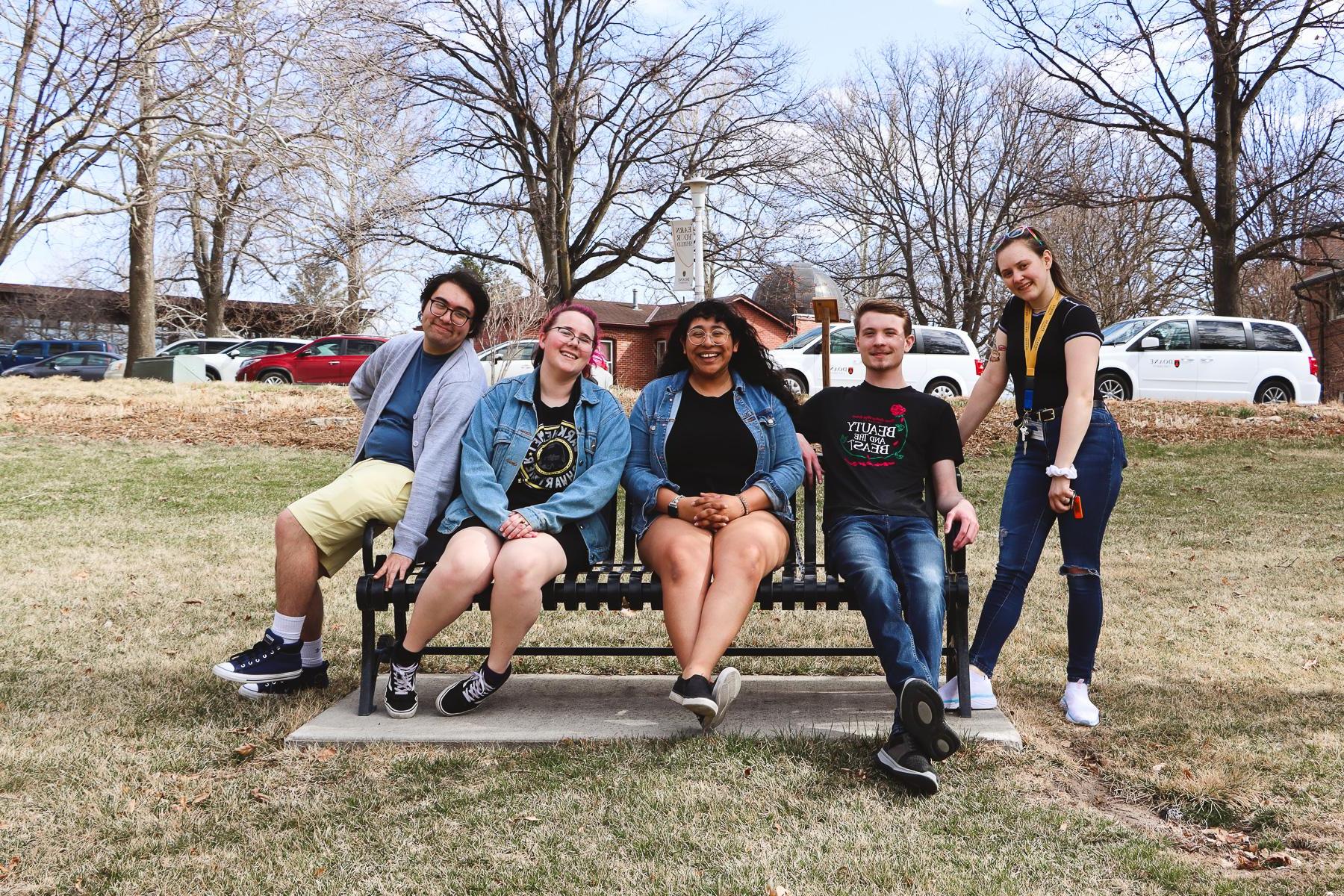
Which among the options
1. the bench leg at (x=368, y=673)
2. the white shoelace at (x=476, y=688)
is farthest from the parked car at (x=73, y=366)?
the white shoelace at (x=476, y=688)

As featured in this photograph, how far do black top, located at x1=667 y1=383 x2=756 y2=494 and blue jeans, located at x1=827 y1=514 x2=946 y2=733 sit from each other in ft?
1.42

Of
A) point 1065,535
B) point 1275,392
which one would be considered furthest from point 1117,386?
point 1065,535

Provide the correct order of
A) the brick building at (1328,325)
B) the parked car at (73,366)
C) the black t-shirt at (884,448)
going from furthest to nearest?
the parked car at (73,366), the brick building at (1328,325), the black t-shirt at (884,448)

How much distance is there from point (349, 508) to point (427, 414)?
45cm

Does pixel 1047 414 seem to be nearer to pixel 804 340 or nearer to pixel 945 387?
pixel 804 340

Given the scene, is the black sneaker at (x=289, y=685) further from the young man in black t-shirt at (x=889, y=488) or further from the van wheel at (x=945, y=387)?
the van wheel at (x=945, y=387)

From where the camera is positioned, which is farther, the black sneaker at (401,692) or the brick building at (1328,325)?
the brick building at (1328,325)

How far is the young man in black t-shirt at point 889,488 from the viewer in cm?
340

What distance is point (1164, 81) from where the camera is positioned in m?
19.0

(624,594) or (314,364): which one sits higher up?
(314,364)

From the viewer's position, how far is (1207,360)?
15484mm

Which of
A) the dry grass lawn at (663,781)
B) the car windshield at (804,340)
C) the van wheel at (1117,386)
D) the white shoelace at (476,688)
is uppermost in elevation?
the car windshield at (804,340)

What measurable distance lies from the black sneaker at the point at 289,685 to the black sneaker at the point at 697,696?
1.65 meters

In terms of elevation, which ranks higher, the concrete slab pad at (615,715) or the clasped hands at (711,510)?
the clasped hands at (711,510)
